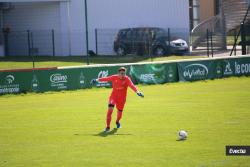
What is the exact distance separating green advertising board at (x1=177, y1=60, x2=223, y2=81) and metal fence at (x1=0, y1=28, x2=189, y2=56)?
590 cm

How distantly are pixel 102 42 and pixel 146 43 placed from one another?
350 centimetres

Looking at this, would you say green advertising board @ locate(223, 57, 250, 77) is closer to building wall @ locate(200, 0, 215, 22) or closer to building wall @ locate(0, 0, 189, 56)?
building wall @ locate(0, 0, 189, 56)

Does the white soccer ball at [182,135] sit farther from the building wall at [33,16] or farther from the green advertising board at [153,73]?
the building wall at [33,16]

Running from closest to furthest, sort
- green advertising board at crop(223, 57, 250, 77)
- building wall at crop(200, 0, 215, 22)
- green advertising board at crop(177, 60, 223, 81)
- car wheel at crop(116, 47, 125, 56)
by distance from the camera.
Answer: green advertising board at crop(177, 60, 223, 81), green advertising board at crop(223, 57, 250, 77), car wheel at crop(116, 47, 125, 56), building wall at crop(200, 0, 215, 22)

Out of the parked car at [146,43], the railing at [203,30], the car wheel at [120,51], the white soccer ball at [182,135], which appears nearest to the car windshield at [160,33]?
the parked car at [146,43]

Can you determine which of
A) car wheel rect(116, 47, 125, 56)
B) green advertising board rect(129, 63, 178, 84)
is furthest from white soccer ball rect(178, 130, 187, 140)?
car wheel rect(116, 47, 125, 56)

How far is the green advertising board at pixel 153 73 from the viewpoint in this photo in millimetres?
33562

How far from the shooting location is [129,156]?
49.7ft

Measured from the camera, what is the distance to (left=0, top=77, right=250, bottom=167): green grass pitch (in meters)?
14.9

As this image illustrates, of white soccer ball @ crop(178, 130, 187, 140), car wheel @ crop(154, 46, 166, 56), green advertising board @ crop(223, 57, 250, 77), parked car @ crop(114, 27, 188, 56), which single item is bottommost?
white soccer ball @ crop(178, 130, 187, 140)

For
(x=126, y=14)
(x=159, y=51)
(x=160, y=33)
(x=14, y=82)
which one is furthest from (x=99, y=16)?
(x=14, y=82)

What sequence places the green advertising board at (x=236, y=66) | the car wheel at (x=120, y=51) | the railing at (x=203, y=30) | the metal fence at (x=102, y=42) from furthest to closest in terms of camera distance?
the railing at (x=203, y=30) < the car wheel at (x=120, y=51) < the metal fence at (x=102, y=42) < the green advertising board at (x=236, y=66)

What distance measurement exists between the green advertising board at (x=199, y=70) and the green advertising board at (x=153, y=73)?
1.35 feet

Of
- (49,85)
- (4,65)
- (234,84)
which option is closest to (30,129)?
(49,85)
